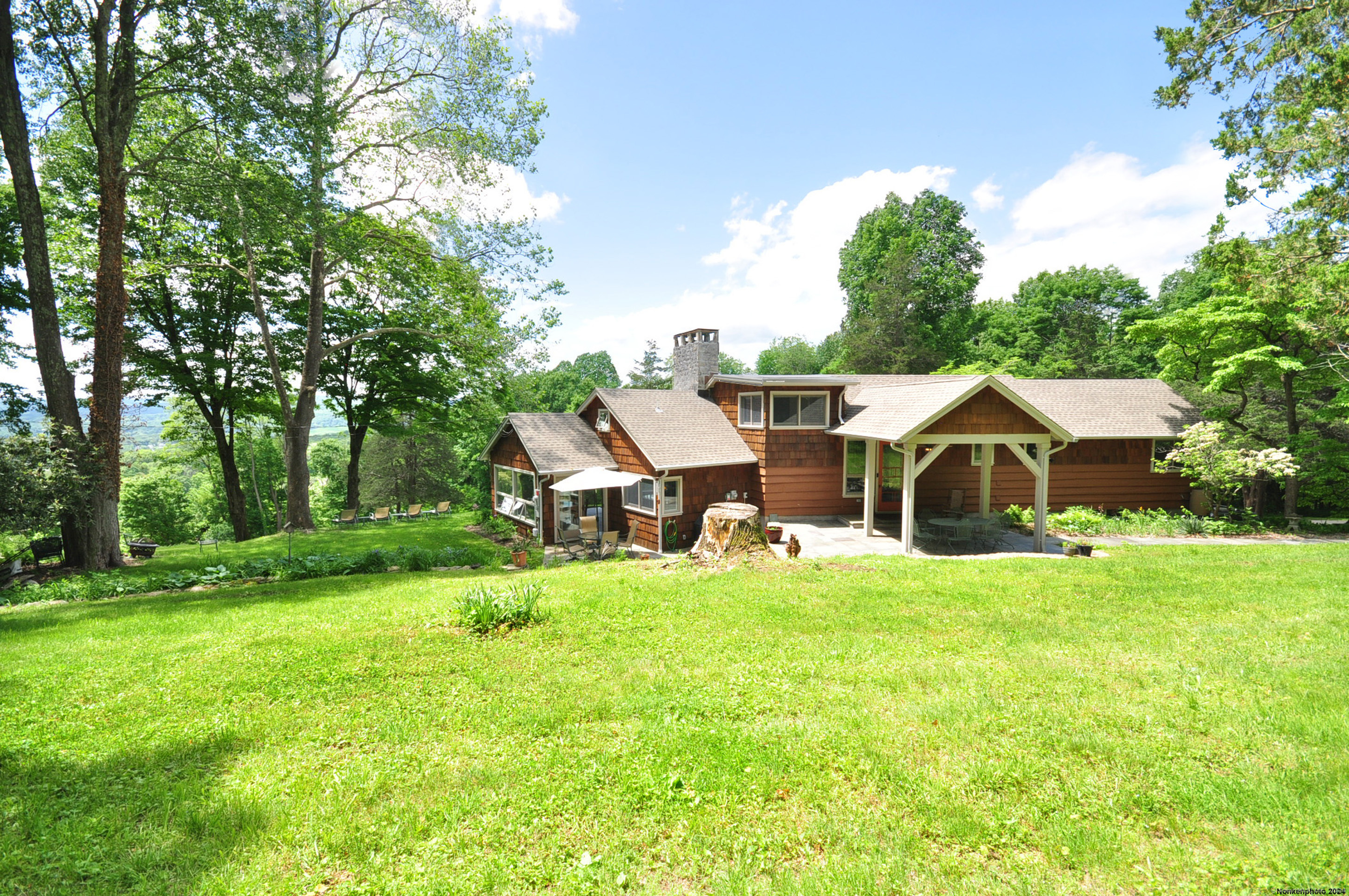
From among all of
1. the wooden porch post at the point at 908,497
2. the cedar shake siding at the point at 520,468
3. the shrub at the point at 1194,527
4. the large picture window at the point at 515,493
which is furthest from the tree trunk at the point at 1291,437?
the large picture window at the point at 515,493

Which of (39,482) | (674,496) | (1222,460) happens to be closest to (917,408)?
(674,496)

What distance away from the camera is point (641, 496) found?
1692 centimetres

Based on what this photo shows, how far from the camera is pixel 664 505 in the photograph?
636 inches

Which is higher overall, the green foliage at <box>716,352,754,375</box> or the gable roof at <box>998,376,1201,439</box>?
the green foliage at <box>716,352,754,375</box>

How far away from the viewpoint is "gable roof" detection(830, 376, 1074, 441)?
1231cm

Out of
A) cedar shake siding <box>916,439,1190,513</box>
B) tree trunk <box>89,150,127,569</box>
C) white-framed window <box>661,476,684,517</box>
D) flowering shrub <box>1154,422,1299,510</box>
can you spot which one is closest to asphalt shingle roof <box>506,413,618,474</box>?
white-framed window <box>661,476,684,517</box>

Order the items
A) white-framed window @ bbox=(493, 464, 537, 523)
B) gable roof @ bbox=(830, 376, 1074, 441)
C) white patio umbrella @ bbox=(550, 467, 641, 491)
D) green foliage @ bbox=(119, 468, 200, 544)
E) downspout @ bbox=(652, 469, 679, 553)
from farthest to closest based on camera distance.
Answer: green foliage @ bbox=(119, 468, 200, 544) → white-framed window @ bbox=(493, 464, 537, 523) → downspout @ bbox=(652, 469, 679, 553) → white patio umbrella @ bbox=(550, 467, 641, 491) → gable roof @ bbox=(830, 376, 1074, 441)

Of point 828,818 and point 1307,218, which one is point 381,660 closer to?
point 828,818

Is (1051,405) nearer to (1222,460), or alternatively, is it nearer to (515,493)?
(1222,460)

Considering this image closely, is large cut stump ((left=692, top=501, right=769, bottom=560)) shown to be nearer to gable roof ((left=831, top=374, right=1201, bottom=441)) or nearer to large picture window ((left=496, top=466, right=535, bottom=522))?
gable roof ((left=831, top=374, right=1201, bottom=441))

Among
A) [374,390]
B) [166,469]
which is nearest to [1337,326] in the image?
[374,390]

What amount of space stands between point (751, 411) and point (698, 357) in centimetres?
386

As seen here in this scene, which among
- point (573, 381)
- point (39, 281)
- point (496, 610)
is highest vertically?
point (573, 381)

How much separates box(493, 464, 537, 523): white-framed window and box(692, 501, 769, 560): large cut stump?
8150 millimetres
